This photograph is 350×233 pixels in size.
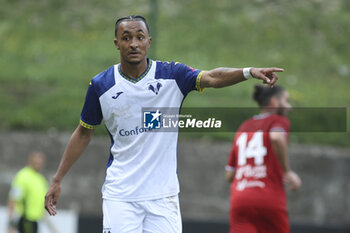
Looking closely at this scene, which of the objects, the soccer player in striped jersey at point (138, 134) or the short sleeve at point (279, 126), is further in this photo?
the short sleeve at point (279, 126)

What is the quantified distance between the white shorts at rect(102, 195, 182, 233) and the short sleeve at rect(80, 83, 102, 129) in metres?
0.70

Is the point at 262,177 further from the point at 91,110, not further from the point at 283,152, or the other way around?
the point at 91,110

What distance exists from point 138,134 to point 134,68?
0.51 m

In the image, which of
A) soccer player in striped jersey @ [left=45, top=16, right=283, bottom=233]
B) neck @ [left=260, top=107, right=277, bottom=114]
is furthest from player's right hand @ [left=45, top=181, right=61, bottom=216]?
neck @ [left=260, top=107, right=277, bottom=114]

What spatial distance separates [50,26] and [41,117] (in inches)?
173

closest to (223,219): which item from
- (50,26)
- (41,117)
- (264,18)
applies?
(41,117)

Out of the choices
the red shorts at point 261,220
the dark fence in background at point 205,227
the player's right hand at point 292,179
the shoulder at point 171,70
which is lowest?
the dark fence in background at point 205,227

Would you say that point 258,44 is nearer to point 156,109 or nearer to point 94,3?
point 94,3

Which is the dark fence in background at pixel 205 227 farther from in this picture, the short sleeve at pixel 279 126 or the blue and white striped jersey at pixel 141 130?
the blue and white striped jersey at pixel 141 130

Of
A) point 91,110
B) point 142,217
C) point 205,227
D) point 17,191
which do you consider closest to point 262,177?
point 142,217

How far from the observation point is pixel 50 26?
1788 centimetres

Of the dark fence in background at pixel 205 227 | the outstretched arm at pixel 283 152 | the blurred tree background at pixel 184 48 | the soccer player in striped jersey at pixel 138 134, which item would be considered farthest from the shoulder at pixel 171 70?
the blurred tree background at pixel 184 48

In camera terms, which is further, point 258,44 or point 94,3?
point 94,3

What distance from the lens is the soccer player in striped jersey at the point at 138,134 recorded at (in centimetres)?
473
